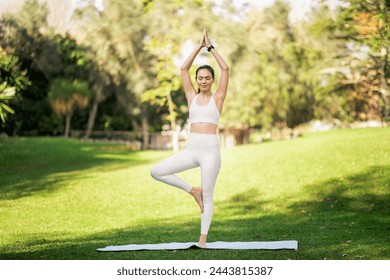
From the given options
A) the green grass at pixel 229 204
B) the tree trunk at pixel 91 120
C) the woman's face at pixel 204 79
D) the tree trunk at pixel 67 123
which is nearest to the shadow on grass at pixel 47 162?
the green grass at pixel 229 204

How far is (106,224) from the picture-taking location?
8.48 meters

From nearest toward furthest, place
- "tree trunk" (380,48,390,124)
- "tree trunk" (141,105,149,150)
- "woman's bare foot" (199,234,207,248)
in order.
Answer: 1. "woman's bare foot" (199,234,207,248)
2. "tree trunk" (380,48,390,124)
3. "tree trunk" (141,105,149,150)

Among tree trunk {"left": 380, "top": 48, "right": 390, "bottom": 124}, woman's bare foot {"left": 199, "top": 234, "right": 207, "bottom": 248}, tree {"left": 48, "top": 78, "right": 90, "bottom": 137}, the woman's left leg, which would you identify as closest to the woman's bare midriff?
the woman's left leg

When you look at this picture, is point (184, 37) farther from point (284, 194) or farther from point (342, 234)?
point (342, 234)

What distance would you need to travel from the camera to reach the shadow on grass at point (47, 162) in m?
11.5

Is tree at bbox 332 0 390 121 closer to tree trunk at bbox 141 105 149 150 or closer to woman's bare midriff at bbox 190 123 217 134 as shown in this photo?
tree trunk at bbox 141 105 149 150

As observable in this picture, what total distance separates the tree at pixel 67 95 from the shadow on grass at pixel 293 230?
535 inches

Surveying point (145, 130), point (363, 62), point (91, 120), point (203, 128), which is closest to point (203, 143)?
point (203, 128)

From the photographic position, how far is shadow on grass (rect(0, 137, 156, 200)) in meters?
11.5

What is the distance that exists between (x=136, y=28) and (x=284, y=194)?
1339 cm

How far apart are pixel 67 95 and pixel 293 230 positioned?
16.9 m

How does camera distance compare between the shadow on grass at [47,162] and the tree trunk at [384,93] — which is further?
the tree trunk at [384,93]

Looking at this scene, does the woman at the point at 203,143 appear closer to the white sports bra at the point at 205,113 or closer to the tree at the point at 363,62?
the white sports bra at the point at 205,113

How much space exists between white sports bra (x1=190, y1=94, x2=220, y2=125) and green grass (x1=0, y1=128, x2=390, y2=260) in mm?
1192
